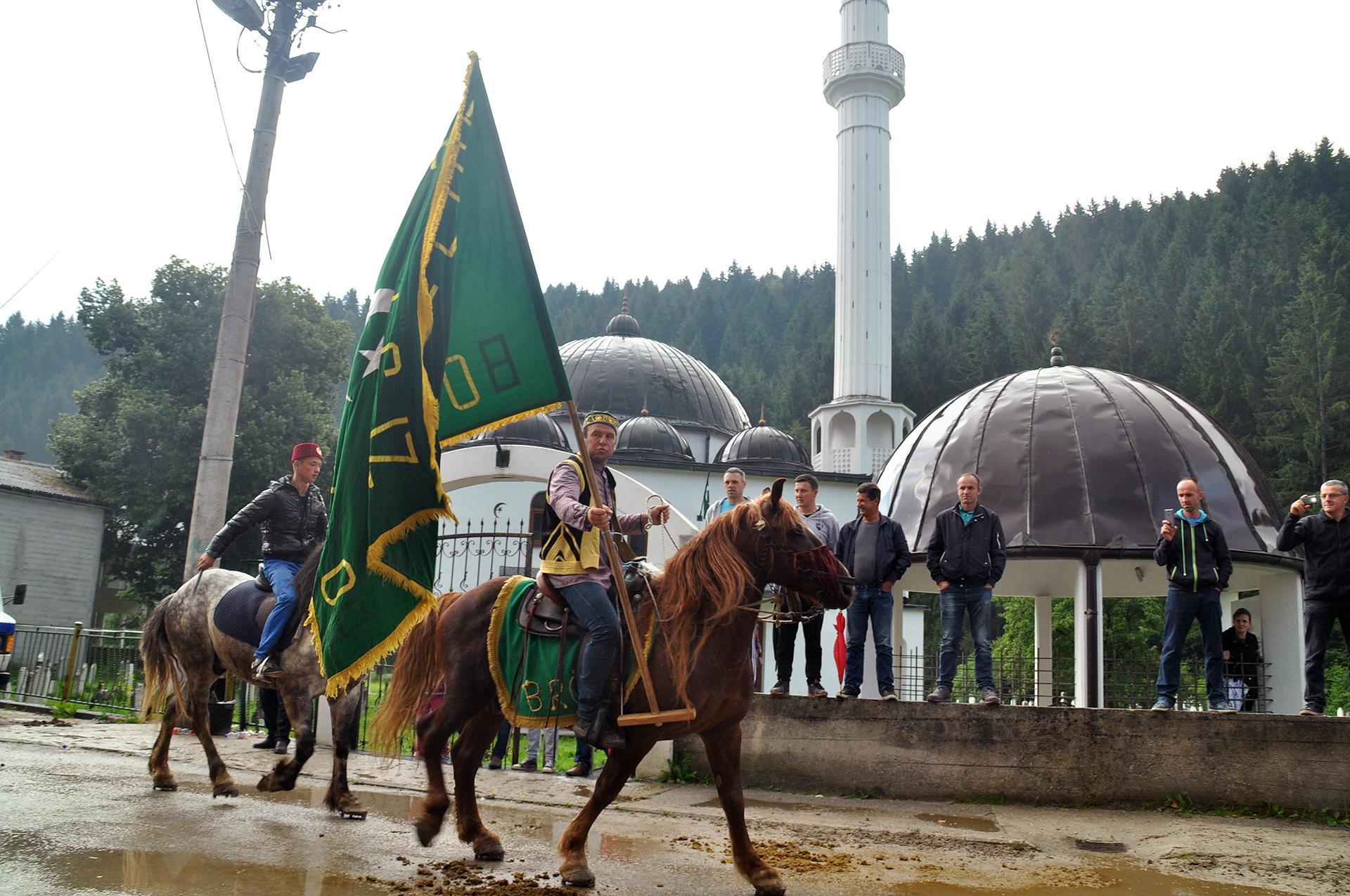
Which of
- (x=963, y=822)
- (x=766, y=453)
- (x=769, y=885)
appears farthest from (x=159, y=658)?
(x=766, y=453)

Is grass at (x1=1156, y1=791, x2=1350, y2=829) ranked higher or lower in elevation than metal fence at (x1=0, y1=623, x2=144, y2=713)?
lower

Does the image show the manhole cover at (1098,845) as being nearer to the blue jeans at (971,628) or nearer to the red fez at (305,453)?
the blue jeans at (971,628)

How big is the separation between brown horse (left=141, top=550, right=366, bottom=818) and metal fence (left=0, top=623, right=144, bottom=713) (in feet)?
22.3

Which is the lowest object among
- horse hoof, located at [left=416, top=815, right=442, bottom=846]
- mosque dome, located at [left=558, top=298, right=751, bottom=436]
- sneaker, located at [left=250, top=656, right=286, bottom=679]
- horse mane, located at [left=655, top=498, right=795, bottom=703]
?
horse hoof, located at [left=416, top=815, right=442, bottom=846]

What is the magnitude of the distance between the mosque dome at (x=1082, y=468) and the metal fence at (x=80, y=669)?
10877 millimetres

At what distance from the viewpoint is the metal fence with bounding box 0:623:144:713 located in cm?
1438

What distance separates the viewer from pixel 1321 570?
8180mm

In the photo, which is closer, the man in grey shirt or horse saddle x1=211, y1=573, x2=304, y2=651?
horse saddle x1=211, y1=573, x2=304, y2=651

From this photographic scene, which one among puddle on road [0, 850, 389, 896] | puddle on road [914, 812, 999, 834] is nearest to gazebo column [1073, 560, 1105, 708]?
puddle on road [914, 812, 999, 834]

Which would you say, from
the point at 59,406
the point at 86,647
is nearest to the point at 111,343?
the point at 86,647

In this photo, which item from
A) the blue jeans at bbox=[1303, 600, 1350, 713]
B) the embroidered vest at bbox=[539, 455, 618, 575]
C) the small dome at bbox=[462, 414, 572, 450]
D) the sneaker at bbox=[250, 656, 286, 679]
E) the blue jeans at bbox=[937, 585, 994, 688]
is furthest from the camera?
the small dome at bbox=[462, 414, 572, 450]

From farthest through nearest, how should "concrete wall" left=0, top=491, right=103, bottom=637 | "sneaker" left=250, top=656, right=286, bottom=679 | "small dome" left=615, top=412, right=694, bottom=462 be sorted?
"small dome" left=615, top=412, right=694, bottom=462, "concrete wall" left=0, top=491, right=103, bottom=637, "sneaker" left=250, top=656, right=286, bottom=679

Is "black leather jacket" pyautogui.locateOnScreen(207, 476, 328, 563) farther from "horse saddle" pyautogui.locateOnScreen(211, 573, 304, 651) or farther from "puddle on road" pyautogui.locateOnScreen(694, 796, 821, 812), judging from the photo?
"puddle on road" pyautogui.locateOnScreen(694, 796, 821, 812)

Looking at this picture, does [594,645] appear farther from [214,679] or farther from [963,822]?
[214,679]
